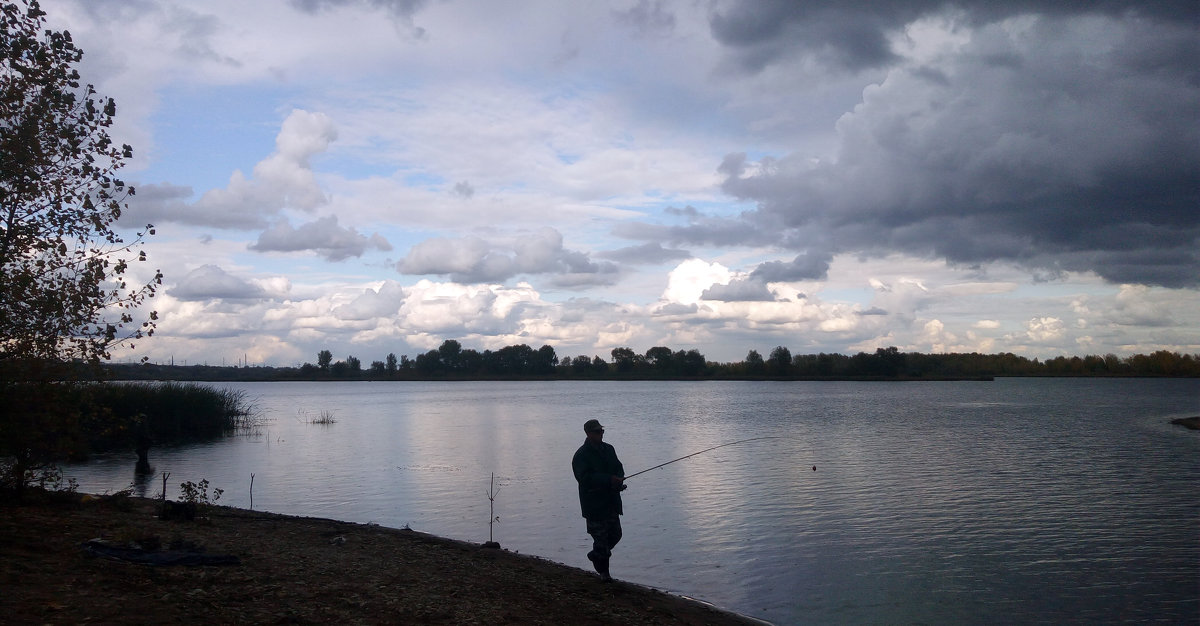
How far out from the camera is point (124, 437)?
31.9 meters

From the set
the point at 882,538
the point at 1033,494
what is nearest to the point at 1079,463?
the point at 1033,494

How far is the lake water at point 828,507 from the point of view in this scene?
482 inches

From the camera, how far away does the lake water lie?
12.2 m

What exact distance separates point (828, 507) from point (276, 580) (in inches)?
580

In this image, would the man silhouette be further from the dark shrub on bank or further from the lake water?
the dark shrub on bank

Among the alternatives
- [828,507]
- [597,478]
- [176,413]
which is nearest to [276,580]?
[597,478]

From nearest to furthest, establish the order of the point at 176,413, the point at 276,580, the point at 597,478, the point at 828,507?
the point at 276,580 → the point at 597,478 → the point at 828,507 → the point at 176,413

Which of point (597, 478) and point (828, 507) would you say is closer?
point (597, 478)

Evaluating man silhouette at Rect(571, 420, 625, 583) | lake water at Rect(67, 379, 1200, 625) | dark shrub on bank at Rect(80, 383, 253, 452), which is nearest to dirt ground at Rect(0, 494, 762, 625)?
man silhouette at Rect(571, 420, 625, 583)

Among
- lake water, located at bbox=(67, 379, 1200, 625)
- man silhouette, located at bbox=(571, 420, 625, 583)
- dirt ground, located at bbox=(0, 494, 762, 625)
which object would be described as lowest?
lake water, located at bbox=(67, 379, 1200, 625)

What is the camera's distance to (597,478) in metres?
9.46

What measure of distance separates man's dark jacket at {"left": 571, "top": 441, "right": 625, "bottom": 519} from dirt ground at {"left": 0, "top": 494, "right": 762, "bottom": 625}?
1.13 meters

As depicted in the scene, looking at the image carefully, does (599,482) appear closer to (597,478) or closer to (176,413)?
(597,478)

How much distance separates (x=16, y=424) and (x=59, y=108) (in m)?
3.99
